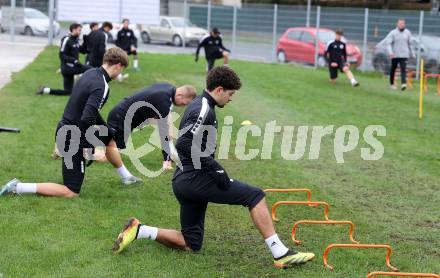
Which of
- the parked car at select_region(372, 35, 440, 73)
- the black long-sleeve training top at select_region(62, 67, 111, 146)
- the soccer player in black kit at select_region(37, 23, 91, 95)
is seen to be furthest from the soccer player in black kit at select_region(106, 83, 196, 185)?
the parked car at select_region(372, 35, 440, 73)

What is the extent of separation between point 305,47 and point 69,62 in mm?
15790

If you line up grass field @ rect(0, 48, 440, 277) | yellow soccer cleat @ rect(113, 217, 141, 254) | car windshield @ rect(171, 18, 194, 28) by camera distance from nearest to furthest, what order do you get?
1. grass field @ rect(0, 48, 440, 277)
2. yellow soccer cleat @ rect(113, 217, 141, 254)
3. car windshield @ rect(171, 18, 194, 28)

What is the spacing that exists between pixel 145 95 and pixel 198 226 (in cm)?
290

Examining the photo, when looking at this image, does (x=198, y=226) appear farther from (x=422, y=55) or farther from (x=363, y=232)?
(x=422, y=55)

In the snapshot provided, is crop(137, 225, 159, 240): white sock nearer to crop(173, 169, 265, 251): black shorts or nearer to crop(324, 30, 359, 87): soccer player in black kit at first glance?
crop(173, 169, 265, 251): black shorts

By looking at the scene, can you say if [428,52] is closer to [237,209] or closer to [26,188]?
[237,209]

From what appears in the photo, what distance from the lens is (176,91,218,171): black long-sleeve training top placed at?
6.76 metres

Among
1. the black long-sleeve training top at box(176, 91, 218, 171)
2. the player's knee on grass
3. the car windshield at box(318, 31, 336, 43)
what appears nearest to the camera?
the black long-sleeve training top at box(176, 91, 218, 171)

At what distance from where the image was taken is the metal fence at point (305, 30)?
95.3 ft

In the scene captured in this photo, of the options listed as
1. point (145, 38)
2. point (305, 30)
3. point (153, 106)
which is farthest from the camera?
point (145, 38)

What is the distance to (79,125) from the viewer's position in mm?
8750

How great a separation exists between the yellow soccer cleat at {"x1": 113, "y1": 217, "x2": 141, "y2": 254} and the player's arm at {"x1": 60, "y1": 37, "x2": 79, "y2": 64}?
11.0 meters

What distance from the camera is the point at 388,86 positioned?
24000mm

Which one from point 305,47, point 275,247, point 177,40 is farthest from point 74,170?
point 177,40
